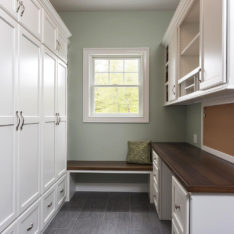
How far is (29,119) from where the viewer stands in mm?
1908

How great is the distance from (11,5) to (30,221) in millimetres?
1736

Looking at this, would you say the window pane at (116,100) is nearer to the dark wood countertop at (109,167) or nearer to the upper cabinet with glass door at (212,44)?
the dark wood countertop at (109,167)

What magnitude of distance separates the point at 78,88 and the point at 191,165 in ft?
7.53

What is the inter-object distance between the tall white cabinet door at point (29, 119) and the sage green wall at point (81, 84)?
1.43 metres

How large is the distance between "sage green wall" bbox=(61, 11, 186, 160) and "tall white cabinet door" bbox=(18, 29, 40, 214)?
1425mm

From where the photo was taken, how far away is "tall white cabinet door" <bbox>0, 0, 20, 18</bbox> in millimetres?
1495

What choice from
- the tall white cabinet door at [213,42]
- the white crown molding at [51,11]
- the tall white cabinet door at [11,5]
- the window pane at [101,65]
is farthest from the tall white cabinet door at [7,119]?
the window pane at [101,65]

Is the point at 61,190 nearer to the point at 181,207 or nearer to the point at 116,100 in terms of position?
the point at 116,100

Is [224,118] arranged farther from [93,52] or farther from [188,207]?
[93,52]

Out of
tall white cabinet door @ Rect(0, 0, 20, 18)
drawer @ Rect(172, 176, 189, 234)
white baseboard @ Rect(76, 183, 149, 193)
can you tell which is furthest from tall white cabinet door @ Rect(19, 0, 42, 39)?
white baseboard @ Rect(76, 183, 149, 193)

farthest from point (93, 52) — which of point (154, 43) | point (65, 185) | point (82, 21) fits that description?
point (65, 185)

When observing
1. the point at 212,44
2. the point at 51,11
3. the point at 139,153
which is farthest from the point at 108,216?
the point at 51,11

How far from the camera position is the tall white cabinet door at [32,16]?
5.87 ft

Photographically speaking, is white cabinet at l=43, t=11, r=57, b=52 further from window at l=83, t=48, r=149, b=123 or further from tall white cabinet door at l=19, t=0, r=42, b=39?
window at l=83, t=48, r=149, b=123
